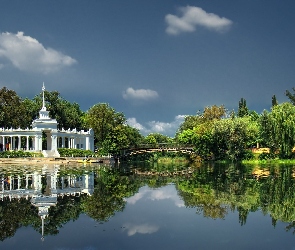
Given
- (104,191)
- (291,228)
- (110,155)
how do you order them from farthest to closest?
(110,155) < (104,191) < (291,228)

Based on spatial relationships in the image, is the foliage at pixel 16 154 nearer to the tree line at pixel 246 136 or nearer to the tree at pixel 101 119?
the tree at pixel 101 119

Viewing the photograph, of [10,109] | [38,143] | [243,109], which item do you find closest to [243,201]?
[38,143]

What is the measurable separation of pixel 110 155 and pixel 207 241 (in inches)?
2078

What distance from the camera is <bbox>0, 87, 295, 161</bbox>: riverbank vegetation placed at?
56.2 meters

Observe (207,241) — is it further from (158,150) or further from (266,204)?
(158,150)

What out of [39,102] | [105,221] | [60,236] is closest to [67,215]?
[105,221]

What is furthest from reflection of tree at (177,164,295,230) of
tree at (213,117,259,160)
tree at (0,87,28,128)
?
tree at (0,87,28,128)

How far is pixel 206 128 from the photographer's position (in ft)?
234

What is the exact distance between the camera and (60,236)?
34.4 ft

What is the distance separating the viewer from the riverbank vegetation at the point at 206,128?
56219mm

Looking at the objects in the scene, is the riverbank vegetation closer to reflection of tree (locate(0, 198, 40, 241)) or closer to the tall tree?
the tall tree

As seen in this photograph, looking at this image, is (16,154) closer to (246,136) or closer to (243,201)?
(246,136)

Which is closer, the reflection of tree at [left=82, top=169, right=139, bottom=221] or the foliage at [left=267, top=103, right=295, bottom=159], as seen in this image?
the reflection of tree at [left=82, top=169, right=139, bottom=221]

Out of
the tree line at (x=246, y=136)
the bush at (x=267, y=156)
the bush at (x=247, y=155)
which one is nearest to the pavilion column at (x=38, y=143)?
the tree line at (x=246, y=136)
